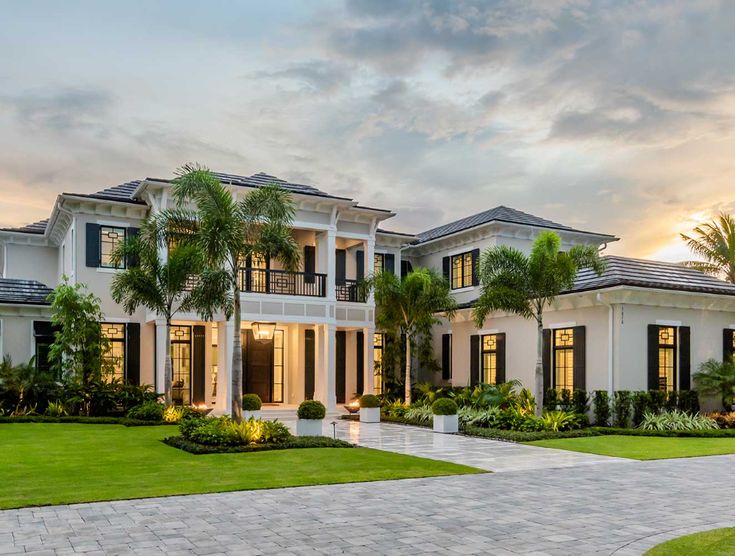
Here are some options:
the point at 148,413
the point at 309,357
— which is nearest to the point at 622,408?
the point at 309,357

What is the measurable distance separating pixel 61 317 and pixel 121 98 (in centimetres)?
671

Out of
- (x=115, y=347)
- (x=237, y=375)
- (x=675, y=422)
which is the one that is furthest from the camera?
(x=115, y=347)

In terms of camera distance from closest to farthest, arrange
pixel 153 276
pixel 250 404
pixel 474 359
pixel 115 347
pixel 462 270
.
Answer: pixel 250 404 → pixel 153 276 → pixel 115 347 → pixel 474 359 → pixel 462 270

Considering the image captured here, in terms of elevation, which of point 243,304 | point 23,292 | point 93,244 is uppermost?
point 93,244

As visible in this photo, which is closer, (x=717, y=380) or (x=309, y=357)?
(x=717, y=380)

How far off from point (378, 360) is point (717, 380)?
12199 millimetres

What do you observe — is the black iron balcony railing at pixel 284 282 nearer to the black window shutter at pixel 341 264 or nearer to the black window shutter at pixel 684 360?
the black window shutter at pixel 341 264

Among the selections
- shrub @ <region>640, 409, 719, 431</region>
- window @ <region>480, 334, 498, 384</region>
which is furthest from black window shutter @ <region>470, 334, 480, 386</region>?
shrub @ <region>640, 409, 719, 431</region>

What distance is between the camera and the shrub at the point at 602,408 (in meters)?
19.9

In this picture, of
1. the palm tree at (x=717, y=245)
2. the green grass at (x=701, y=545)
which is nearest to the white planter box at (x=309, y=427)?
the green grass at (x=701, y=545)

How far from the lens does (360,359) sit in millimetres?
27656

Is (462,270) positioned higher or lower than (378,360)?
higher

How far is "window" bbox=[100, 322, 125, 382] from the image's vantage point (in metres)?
22.8

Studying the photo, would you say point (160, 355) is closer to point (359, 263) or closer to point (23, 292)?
point (23, 292)
